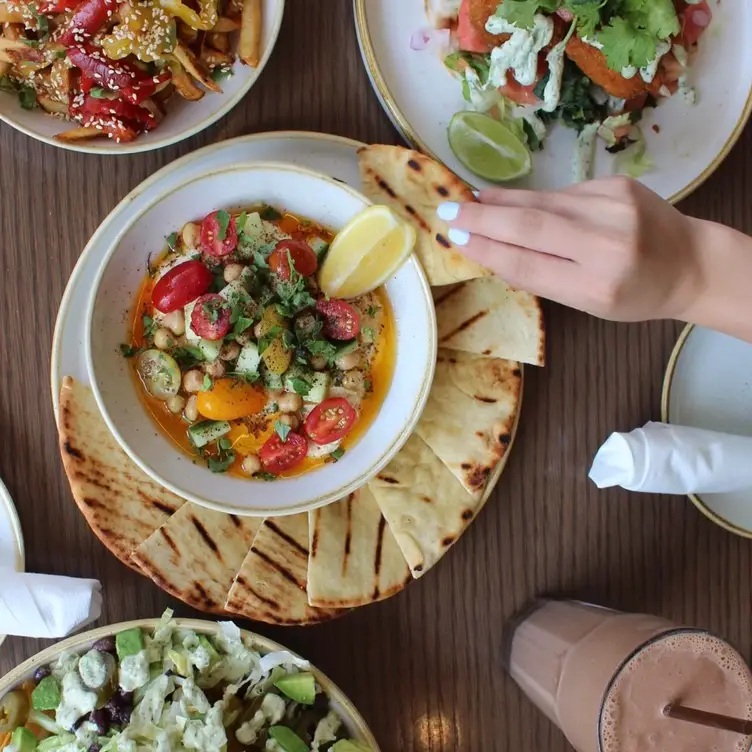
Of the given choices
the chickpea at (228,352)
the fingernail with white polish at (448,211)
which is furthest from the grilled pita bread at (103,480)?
the fingernail with white polish at (448,211)

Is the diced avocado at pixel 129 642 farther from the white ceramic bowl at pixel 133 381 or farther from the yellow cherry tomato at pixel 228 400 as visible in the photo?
the yellow cherry tomato at pixel 228 400

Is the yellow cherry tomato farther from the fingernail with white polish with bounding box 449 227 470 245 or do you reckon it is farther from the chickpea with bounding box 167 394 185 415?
the fingernail with white polish with bounding box 449 227 470 245

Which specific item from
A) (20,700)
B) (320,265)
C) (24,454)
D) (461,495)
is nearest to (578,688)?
(461,495)

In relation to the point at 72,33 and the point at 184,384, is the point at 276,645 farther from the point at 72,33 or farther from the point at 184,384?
the point at 72,33

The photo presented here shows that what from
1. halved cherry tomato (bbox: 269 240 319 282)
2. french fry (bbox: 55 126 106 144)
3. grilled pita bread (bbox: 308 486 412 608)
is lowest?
grilled pita bread (bbox: 308 486 412 608)

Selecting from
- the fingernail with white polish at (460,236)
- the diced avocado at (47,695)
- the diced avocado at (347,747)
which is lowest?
the diced avocado at (347,747)

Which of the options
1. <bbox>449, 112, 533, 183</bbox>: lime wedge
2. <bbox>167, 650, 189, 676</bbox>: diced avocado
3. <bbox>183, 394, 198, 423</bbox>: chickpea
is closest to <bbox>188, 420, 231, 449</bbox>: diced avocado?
<bbox>183, 394, 198, 423</bbox>: chickpea

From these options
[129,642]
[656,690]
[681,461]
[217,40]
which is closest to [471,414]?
[681,461]
